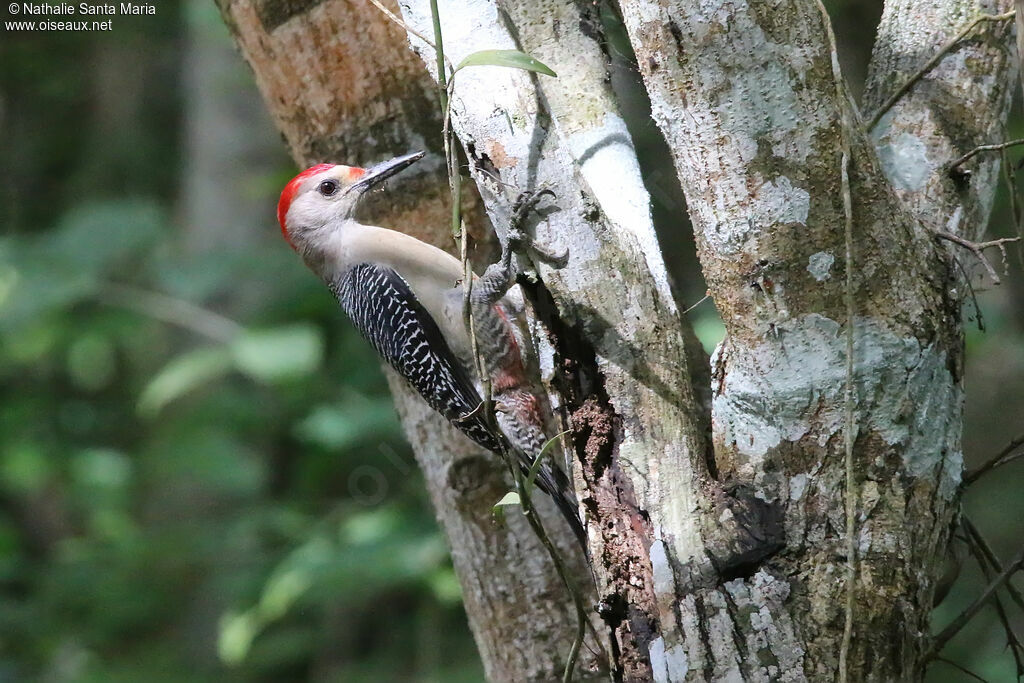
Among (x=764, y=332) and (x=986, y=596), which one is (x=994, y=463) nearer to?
(x=986, y=596)

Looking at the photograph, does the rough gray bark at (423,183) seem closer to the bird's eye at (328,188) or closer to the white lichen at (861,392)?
the bird's eye at (328,188)

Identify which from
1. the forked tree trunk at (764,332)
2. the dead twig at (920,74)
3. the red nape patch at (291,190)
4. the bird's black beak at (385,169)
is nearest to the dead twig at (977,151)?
the forked tree trunk at (764,332)

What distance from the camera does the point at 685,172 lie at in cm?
165

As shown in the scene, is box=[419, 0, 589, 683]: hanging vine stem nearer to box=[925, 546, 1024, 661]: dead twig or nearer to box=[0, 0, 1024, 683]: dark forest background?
box=[925, 546, 1024, 661]: dead twig

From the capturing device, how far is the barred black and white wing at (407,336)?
287cm

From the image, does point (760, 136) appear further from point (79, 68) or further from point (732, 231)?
point (79, 68)

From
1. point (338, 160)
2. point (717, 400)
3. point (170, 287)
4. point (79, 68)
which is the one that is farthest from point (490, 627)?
point (79, 68)

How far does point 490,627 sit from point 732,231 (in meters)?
1.45

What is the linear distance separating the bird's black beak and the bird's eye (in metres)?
0.23

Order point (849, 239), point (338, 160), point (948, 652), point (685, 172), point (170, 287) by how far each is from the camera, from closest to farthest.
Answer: point (849, 239)
point (685, 172)
point (338, 160)
point (170, 287)
point (948, 652)

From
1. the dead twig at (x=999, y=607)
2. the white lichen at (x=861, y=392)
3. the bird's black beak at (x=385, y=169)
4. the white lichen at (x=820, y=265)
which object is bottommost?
the dead twig at (x=999, y=607)

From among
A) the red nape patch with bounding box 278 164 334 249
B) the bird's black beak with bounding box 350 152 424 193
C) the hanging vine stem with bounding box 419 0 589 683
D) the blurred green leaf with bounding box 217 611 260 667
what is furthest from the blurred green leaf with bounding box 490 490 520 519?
the blurred green leaf with bounding box 217 611 260 667

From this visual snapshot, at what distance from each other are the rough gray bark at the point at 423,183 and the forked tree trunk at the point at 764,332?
32.5 inches

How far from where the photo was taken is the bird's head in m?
2.74
